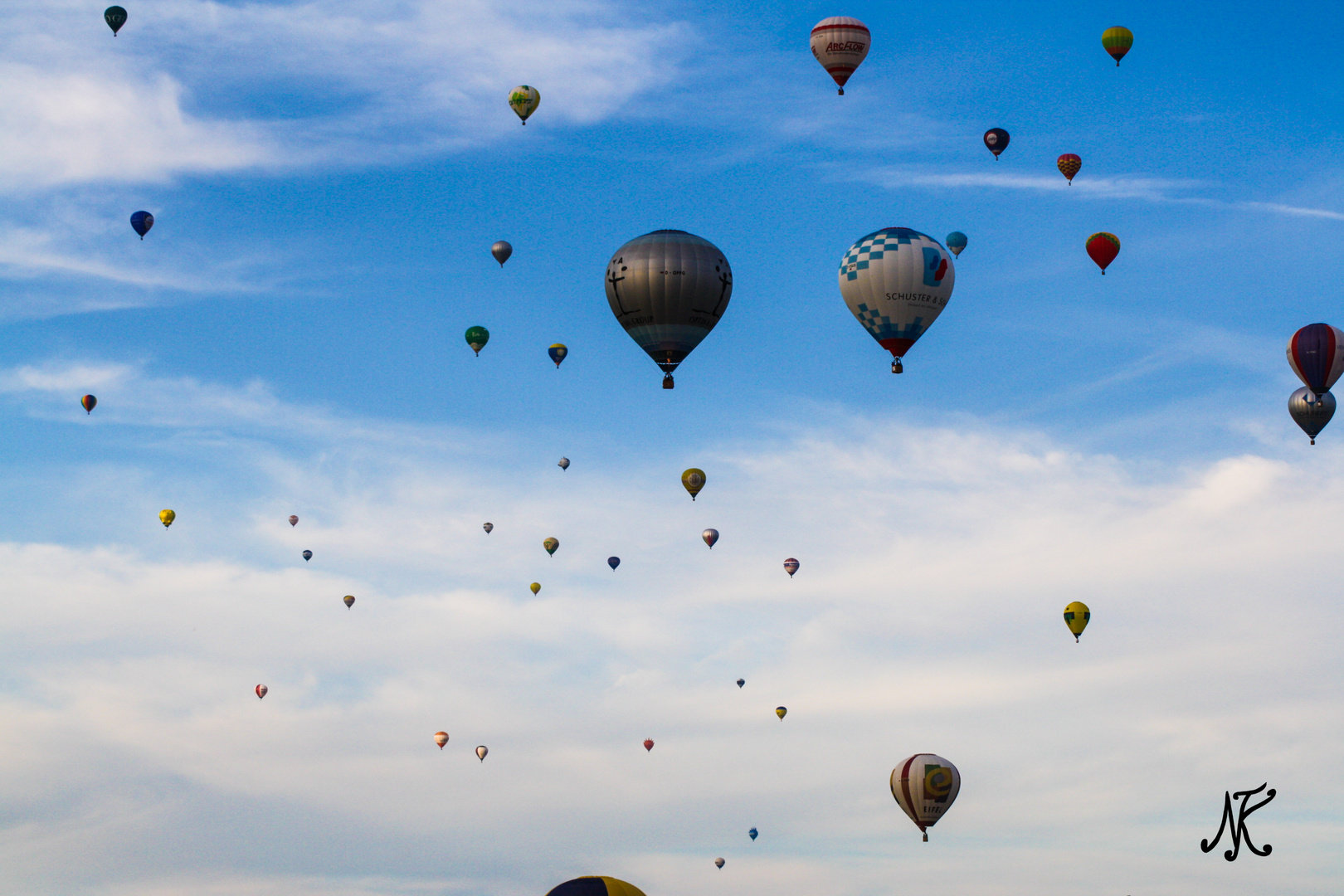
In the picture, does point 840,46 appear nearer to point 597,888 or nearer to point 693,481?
point 693,481

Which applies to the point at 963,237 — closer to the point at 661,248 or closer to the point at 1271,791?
the point at 661,248

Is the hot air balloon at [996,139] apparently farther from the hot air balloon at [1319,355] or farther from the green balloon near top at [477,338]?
the green balloon near top at [477,338]

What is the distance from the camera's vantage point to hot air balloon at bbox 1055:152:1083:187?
72.3 m

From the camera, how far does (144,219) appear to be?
72.4m

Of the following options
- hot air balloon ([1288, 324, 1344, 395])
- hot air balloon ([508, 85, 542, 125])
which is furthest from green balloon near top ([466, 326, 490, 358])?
hot air balloon ([1288, 324, 1344, 395])

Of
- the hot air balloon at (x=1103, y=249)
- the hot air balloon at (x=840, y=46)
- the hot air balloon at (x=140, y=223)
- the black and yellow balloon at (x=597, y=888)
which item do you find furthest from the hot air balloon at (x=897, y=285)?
the hot air balloon at (x=140, y=223)

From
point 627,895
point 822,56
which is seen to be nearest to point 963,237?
point 822,56

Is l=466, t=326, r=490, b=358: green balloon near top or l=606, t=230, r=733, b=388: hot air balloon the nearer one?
l=606, t=230, r=733, b=388: hot air balloon

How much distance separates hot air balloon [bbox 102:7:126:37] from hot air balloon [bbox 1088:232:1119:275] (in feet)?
132

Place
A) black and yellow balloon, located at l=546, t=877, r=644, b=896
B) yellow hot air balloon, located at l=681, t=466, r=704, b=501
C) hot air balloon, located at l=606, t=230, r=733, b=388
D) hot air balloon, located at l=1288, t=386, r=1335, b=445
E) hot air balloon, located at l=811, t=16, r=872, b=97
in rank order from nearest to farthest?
black and yellow balloon, located at l=546, t=877, r=644, b=896
hot air balloon, located at l=606, t=230, r=733, b=388
hot air balloon, located at l=811, t=16, r=872, b=97
hot air balloon, located at l=1288, t=386, r=1335, b=445
yellow hot air balloon, located at l=681, t=466, r=704, b=501

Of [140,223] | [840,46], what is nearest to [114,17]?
[140,223]

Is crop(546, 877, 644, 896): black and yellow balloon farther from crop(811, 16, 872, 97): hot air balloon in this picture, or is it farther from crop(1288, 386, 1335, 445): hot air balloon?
crop(1288, 386, 1335, 445): hot air balloon

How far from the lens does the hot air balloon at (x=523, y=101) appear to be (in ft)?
235

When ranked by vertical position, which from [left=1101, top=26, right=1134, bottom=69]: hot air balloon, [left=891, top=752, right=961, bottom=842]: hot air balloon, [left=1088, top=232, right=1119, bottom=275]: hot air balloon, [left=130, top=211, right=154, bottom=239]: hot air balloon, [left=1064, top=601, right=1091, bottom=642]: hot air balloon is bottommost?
[left=891, top=752, right=961, bottom=842]: hot air balloon
